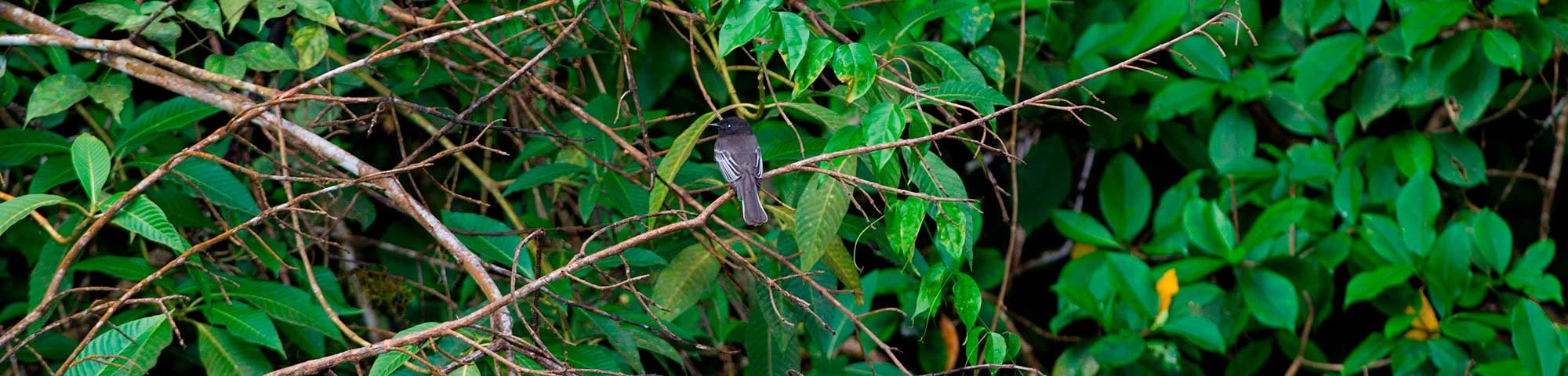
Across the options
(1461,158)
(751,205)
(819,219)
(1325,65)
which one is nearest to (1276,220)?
(1325,65)

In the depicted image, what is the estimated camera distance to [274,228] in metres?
3.11

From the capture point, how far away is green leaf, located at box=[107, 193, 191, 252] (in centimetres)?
229

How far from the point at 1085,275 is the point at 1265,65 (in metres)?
0.85

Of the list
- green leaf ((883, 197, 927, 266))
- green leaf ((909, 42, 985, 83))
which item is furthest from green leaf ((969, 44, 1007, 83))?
green leaf ((883, 197, 927, 266))

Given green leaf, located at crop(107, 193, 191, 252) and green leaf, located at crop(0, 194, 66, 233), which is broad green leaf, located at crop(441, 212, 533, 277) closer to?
green leaf, located at crop(107, 193, 191, 252)

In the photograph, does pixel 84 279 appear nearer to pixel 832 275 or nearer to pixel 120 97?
pixel 120 97

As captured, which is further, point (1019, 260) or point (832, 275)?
point (1019, 260)

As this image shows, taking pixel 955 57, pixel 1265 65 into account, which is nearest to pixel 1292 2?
pixel 1265 65

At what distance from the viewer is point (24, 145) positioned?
2.73m

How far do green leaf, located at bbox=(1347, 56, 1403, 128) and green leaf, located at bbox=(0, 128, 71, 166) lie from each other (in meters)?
3.42

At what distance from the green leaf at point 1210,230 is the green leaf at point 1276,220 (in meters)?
0.05

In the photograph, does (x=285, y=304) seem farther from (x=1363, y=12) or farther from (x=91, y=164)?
(x=1363, y=12)

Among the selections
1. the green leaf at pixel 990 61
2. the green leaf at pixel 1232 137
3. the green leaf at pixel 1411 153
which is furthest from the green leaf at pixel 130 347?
the green leaf at pixel 1411 153

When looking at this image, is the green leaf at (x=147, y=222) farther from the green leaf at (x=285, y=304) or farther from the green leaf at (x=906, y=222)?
the green leaf at (x=906, y=222)
